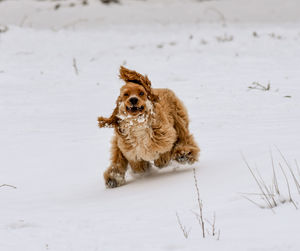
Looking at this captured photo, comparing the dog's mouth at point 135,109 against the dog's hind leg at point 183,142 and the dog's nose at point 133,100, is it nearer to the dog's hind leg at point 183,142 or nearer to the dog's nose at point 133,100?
the dog's nose at point 133,100

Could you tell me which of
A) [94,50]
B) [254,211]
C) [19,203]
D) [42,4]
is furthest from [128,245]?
[42,4]

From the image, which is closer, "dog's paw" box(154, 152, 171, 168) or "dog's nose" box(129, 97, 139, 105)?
"dog's nose" box(129, 97, 139, 105)

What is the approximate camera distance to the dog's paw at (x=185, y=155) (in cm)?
511

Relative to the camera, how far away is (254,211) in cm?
326

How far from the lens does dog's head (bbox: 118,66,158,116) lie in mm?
4695

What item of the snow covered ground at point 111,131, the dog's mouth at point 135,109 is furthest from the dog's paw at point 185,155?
the dog's mouth at point 135,109

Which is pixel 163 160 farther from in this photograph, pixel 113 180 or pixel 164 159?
pixel 113 180

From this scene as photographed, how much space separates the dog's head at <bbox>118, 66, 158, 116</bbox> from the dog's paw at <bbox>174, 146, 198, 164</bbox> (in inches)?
22.4

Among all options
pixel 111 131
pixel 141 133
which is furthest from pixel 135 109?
pixel 111 131

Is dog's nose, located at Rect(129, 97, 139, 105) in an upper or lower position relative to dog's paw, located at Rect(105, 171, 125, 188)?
upper

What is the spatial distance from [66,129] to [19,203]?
3000 mm

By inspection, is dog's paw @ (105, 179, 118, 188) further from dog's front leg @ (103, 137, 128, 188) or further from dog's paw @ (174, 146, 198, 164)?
dog's paw @ (174, 146, 198, 164)

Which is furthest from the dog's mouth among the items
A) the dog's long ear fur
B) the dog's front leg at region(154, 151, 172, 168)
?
the dog's front leg at region(154, 151, 172, 168)

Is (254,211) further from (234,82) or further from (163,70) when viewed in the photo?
(163,70)
